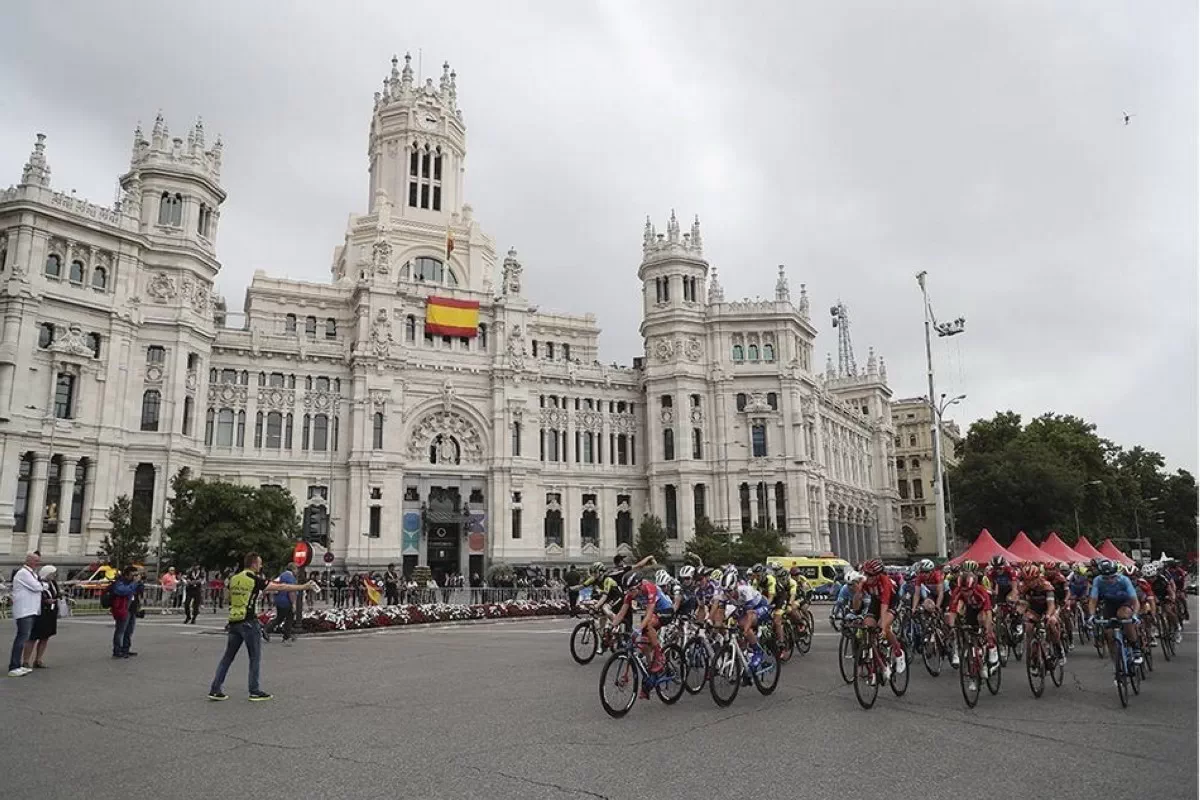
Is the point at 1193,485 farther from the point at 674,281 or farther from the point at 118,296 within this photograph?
the point at 118,296

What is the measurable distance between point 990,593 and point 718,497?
52.2 m

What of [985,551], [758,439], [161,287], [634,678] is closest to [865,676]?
[634,678]

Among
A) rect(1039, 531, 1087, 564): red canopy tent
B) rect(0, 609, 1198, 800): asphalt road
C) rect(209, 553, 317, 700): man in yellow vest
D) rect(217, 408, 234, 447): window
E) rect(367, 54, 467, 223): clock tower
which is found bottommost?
rect(0, 609, 1198, 800): asphalt road

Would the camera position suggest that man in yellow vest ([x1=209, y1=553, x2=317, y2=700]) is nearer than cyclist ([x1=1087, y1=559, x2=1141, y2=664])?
Yes

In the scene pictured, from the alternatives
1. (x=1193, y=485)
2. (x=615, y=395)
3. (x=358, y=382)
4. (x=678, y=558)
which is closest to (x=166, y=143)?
(x=358, y=382)

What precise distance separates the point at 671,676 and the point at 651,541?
4558 cm

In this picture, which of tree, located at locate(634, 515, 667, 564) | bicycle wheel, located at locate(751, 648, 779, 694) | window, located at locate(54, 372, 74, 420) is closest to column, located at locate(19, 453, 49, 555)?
window, located at locate(54, 372, 74, 420)

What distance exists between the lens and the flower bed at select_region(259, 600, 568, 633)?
2509 cm

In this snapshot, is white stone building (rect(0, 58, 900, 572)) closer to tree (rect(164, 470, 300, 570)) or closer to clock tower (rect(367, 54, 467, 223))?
clock tower (rect(367, 54, 467, 223))

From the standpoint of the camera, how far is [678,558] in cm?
6475

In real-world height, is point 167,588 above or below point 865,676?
above

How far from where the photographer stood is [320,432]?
6078cm

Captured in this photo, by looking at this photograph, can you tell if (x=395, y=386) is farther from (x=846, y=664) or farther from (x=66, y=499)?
(x=846, y=664)

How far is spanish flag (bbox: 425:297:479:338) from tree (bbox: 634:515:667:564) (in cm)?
2039
